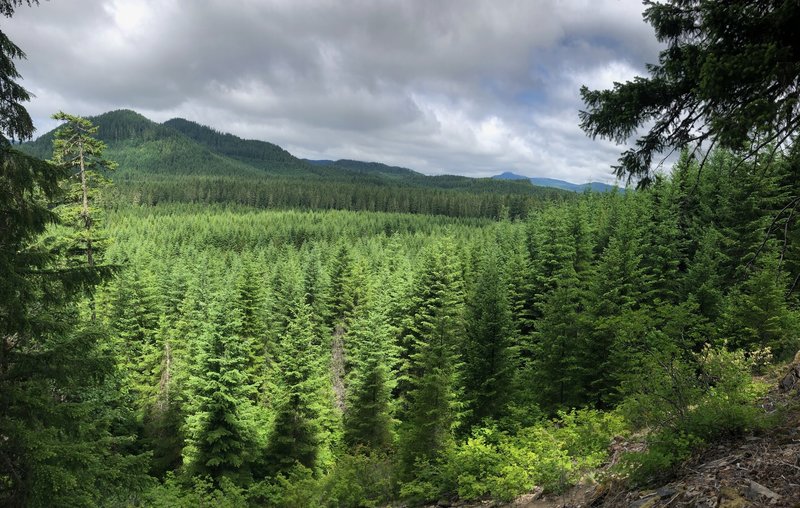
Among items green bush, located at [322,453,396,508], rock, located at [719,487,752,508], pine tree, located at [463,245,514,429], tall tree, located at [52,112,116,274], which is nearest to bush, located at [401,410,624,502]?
green bush, located at [322,453,396,508]

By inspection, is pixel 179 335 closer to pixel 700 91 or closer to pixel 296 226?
pixel 700 91

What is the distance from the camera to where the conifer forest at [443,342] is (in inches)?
265

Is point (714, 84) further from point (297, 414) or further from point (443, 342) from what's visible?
point (297, 414)

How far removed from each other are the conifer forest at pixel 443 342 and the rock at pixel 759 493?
138 centimetres

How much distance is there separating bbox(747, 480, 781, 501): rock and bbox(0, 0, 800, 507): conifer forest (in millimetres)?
1377

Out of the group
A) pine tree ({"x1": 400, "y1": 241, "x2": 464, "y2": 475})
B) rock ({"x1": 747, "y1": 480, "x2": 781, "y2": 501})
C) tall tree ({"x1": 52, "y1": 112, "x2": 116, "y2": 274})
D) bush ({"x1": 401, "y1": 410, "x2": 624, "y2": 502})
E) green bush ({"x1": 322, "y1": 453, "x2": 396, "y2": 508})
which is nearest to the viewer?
rock ({"x1": 747, "y1": 480, "x2": 781, "y2": 501})

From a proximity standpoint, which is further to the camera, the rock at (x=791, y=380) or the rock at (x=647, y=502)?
the rock at (x=791, y=380)

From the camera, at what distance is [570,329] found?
1952cm

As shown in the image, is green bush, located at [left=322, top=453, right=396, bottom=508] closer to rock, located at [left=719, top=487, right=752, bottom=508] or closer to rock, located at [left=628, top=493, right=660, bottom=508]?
rock, located at [left=628, top=493, right=660, bottom=508]

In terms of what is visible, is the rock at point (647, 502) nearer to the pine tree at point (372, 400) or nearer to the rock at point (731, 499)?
the rock at point (731, 499)

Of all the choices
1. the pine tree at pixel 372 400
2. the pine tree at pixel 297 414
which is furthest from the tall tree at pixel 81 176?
the pine tree at pixel 372 400

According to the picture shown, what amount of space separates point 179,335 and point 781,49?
1334 inches

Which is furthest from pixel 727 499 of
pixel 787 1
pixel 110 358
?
pixel 110 358

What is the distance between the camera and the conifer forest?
6.73m
